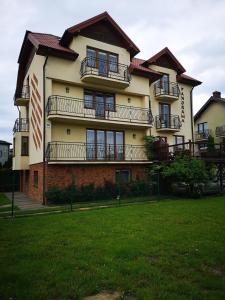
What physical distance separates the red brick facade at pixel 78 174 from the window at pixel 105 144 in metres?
0.98

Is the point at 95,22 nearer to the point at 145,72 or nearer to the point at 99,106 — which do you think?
the point at 145,72

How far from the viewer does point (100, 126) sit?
2008cm

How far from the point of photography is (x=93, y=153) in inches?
762

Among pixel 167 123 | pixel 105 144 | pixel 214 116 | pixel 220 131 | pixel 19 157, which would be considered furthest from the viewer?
pixel 214 116

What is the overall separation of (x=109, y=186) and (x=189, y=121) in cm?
1199

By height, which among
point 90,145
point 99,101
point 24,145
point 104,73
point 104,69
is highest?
point 104,69

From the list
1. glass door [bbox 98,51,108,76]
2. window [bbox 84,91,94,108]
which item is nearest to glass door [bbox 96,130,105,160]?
window [bbox 84,91,94,108]

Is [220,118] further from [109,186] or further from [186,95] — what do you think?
[109,186]

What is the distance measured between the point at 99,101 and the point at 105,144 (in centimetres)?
322

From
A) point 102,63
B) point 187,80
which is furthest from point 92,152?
point 187,80

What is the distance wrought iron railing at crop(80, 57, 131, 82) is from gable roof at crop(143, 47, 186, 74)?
4275 mm

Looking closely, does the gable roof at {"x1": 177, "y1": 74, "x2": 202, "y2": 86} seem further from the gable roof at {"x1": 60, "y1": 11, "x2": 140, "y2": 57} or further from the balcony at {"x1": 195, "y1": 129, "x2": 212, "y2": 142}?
the balcony at {"x1": 195, "y1": 129, "x2": 212, "y2": 142}

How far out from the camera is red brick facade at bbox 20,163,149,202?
1697 centimetres

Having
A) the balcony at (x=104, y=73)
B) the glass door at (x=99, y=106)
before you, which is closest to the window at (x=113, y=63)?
the balcony at (x=104, y=73)
